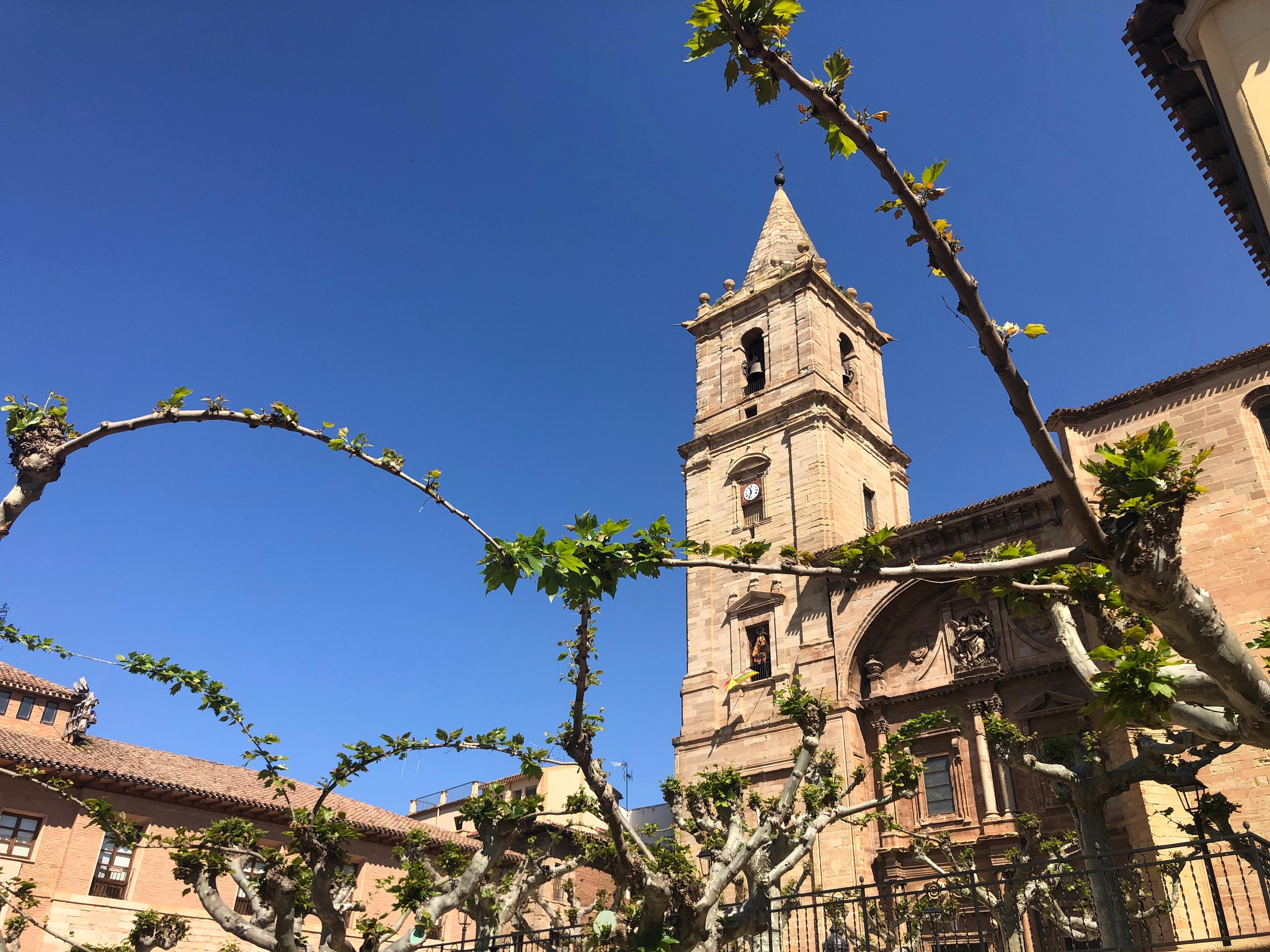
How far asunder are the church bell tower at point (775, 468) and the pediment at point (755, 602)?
43mm

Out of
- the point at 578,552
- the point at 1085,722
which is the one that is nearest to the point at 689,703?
the point at 1085,722

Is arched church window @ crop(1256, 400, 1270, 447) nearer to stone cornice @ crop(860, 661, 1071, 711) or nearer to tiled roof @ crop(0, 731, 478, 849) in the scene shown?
stone cornice @ crop(860, 661, 1071, 711)

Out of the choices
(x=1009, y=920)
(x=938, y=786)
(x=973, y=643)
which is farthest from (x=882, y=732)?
(x=1009, y=920)

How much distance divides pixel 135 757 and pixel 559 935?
19.1 meters

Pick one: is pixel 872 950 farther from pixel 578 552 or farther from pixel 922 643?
pixel 578 552

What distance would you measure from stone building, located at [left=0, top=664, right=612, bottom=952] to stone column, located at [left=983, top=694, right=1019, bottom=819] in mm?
13155

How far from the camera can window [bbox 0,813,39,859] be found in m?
22.5

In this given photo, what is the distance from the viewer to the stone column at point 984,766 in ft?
71.7

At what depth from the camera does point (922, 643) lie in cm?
2544

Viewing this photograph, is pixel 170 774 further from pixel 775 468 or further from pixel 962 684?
pixel 962 684

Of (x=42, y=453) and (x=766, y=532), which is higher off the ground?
(x=766, y=532)

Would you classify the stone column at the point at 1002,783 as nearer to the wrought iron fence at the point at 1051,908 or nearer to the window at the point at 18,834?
the wrought iron fence at the point at 1051,908

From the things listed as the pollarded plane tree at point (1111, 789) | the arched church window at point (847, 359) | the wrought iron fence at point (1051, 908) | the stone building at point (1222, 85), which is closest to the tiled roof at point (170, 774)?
the wrought iron fence at point (1051, 908)

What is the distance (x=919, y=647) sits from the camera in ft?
83.5
